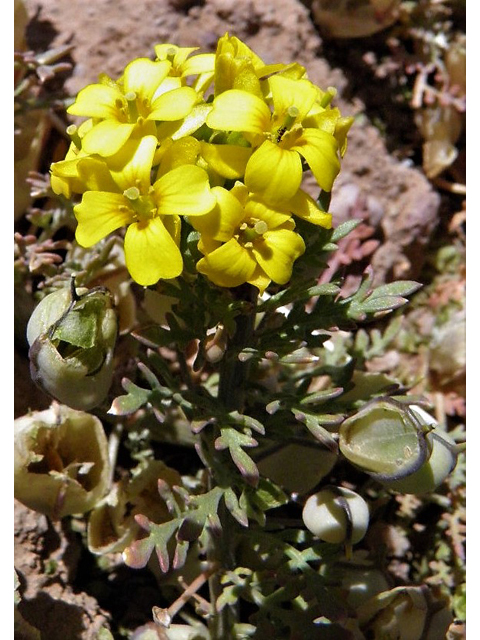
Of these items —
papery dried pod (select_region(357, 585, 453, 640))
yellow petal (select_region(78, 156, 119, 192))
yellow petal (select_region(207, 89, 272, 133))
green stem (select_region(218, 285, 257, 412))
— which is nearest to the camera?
yellow petal (select_region(207, 89, 272, 133))

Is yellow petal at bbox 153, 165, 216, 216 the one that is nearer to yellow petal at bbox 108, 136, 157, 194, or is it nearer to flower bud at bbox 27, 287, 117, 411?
yellow petal at bbox 108, 136, 157, 194

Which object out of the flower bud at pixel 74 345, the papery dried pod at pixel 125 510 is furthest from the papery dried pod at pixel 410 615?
the flower bud at pixel 74 345

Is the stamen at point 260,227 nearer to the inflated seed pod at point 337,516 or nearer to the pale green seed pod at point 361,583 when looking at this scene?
the inflated seed pod at point 337,516

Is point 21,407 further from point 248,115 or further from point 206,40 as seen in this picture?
point 206,40

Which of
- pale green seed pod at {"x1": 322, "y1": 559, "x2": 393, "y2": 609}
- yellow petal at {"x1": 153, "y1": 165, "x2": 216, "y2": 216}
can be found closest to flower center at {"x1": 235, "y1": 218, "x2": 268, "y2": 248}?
yellow petal at {"x1": 153, "y1": 165, "x2": 216, "y2": 216}

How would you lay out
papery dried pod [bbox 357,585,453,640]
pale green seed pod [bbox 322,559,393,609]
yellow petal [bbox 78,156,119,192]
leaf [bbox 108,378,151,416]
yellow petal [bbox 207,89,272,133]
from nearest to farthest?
yellow petal [bbox 207,89,272,133], yellow petal [bbox 78,156,119,192], leaf [bbox 108,378,151,416], papery dried pod [bbox 357,585,453,640], pale green seed pod [bbox 322,559,393,609]

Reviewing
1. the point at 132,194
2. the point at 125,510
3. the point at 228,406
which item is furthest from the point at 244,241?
the point at 125,510
